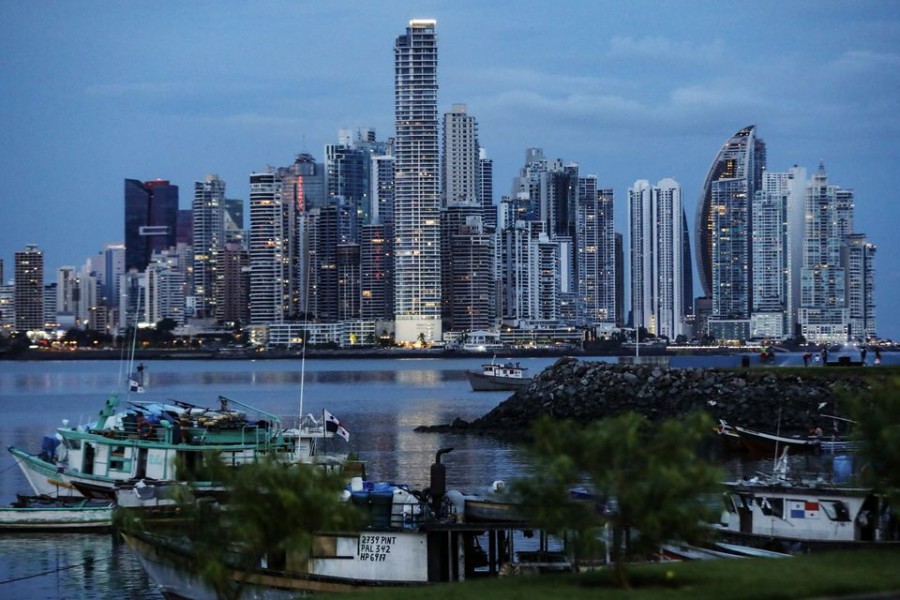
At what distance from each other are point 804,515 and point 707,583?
7371 mm

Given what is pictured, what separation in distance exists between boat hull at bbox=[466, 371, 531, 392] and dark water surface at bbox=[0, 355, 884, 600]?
0.85 metres

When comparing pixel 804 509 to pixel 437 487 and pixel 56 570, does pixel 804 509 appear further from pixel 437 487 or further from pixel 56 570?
pixel 56 570

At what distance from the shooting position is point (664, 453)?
15016 mm

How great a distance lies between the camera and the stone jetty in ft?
185

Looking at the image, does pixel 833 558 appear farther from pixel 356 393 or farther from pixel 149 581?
pixel 356 393

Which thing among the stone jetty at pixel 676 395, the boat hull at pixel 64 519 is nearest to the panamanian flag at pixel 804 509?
the boat hull at pixel 64 519

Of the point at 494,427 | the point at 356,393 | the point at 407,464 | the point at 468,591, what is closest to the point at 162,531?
the point at 468,591

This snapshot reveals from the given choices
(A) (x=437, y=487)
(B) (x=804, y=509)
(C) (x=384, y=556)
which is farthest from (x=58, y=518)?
(B) (x=804, y=509)

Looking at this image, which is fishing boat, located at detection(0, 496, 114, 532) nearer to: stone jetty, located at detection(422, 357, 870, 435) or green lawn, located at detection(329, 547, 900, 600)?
green lawn, located at detection(329, 547, 900, 600)

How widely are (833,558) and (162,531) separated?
30.3 feet

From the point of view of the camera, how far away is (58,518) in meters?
32.5

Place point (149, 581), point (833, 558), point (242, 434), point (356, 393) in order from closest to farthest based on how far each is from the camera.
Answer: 1. point (833, 558)
2. point (149, 581)
3. point (242, 434)
4. point (356, 393)

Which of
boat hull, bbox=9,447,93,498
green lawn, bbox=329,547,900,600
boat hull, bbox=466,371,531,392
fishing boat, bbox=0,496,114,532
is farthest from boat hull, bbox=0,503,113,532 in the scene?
boat hull, bbox=466,371,531,392

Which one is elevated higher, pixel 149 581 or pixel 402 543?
pixel 402 543
